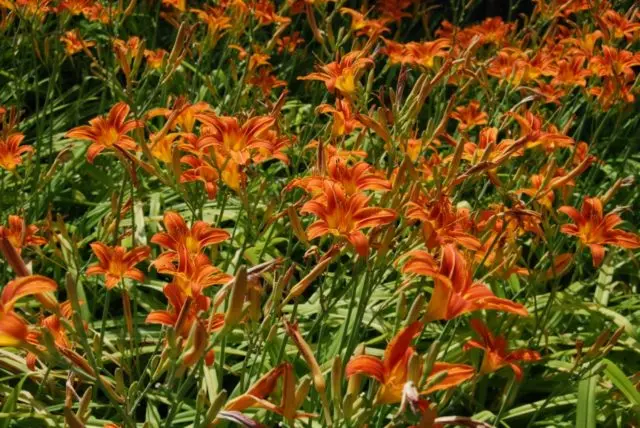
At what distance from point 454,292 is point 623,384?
1.43 meters

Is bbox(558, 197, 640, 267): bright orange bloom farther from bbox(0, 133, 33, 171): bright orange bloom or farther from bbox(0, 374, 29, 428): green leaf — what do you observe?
bbox(0, 133, 33, 171): bright orange bloom

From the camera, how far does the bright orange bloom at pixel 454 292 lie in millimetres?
1467

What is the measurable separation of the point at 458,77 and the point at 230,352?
1.64m

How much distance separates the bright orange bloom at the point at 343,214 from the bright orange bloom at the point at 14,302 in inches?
25.2

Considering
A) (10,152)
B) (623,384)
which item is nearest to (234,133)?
(10,152)

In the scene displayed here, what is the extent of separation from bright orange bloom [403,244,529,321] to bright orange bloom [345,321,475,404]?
0.10 m

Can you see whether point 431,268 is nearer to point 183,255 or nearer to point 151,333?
point 183,255

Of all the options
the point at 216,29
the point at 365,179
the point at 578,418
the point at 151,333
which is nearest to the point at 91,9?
the point at 216,29

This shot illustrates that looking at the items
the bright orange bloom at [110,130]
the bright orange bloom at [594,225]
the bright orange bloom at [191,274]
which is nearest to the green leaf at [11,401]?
the bright orange bloom at [110,130]

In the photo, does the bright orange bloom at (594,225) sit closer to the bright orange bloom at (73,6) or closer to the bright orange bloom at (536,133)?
the bright orange bloom at (536,133)

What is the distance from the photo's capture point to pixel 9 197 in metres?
3.52

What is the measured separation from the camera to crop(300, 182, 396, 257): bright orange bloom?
174cm

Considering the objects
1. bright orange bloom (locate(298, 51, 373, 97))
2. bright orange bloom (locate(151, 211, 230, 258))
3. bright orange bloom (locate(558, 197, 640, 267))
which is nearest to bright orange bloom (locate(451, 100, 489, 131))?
bright orange bloom (locate(298, 51, 373, 97))

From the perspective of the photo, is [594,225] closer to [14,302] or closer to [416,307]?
[416,307]
